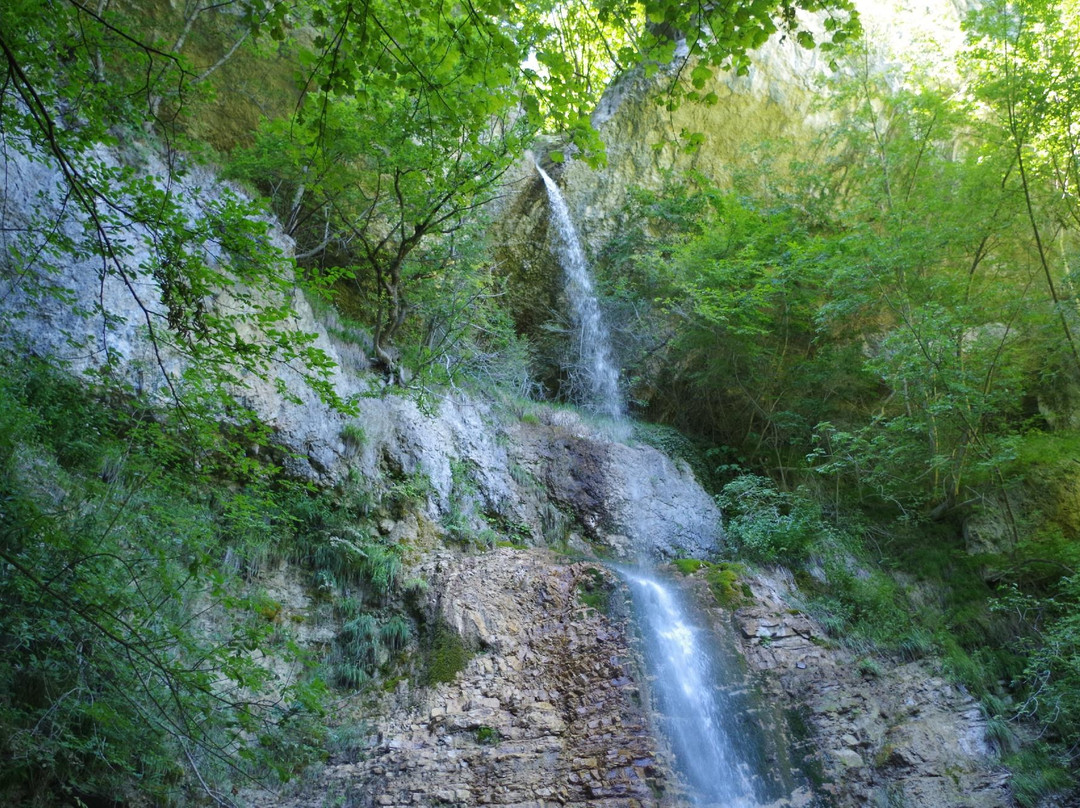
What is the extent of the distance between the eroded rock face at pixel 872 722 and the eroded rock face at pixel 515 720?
171cm

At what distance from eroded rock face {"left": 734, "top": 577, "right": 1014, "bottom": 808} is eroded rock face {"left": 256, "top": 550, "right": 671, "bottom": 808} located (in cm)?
171

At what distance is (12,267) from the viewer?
538 cm

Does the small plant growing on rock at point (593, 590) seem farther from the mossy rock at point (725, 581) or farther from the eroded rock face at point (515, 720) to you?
the mossy rock at point (725, 581)

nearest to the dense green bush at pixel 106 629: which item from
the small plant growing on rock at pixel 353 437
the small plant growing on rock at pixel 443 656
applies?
the small plant growing on rock at pixel 443 656

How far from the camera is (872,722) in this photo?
6.57 m

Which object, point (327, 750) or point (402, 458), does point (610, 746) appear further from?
point (402, 458)

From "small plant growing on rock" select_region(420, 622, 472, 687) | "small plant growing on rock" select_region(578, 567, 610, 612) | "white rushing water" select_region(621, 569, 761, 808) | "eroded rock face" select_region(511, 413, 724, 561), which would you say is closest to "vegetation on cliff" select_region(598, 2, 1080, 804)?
"eroded rock face" select_region(511, 413, 724, 561)

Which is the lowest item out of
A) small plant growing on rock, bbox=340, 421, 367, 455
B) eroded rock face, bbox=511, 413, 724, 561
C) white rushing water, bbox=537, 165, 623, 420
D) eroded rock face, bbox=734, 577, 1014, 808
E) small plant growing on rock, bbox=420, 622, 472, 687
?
eroded rock face, bbox=734, 577, 1014, 808

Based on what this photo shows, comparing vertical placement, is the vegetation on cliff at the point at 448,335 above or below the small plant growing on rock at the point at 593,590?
above

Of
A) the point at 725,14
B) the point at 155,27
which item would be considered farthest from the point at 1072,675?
the point at 155,27

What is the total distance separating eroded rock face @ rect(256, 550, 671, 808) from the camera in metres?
5.40

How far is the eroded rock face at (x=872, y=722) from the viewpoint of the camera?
5.90 m

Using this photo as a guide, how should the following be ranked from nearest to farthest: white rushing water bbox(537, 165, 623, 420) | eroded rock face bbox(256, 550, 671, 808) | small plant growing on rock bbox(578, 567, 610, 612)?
eroded rock face bbox(256, 550, 671, 808) → small plant growing on rock bbox(578, 567, 610, 612) → white rushing water bbox(537, 165, 623, 420)

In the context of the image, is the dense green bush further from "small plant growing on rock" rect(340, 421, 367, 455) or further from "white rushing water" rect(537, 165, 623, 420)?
"white rushing water" rect(537, 165, 623, 420)
